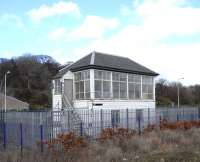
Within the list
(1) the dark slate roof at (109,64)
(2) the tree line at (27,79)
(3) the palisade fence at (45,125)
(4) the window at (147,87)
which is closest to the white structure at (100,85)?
(1) the dark slate roof at (109,64)

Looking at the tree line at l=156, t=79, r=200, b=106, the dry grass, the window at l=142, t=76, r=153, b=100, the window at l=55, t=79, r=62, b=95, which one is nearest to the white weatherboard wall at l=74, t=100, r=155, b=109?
the window at l=142, t=76, r=153, b=100

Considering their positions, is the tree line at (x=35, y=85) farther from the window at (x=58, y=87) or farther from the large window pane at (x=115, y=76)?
the large window pane at (x=115, y=76)

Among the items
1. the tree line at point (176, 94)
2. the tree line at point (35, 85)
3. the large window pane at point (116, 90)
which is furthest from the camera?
the tree line at point (35, 85)

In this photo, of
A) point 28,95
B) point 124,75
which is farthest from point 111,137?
point 28,95

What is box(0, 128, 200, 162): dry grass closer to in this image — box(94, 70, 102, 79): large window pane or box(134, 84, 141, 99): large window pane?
box(94, 70, 102, 79): large window pane

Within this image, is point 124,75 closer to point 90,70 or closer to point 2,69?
point 90,70

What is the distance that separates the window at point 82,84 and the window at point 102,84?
81cm

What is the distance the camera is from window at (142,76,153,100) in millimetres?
43969

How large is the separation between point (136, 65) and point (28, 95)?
172 feet

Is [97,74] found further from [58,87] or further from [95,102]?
[58,87]

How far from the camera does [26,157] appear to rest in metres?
13.2

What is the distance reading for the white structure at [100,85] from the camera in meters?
37.9

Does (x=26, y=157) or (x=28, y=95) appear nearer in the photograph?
(x=26, y=157)

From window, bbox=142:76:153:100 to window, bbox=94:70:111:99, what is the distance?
20.0 ft
